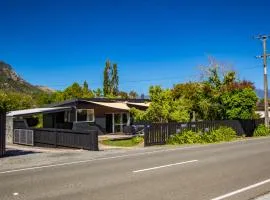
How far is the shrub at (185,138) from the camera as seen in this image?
2405 centimetres

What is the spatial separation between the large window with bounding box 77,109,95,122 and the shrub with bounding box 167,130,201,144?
14.5 metres

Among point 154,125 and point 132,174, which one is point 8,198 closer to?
point 132,174

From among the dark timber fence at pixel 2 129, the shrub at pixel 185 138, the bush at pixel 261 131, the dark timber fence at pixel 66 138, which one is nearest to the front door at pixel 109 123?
the dark timber fence at pixel 66 138

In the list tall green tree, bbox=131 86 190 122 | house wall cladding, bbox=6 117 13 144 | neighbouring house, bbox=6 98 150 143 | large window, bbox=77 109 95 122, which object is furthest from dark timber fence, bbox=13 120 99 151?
large window, bbox=77 109 95 122

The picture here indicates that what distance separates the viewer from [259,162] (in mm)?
13695

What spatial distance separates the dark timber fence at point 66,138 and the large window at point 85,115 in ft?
33.7

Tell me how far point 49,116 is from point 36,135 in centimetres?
1292

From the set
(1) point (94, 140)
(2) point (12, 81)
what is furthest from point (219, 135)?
(2) point (12, 81)

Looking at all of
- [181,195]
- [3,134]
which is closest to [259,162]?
[181,195]

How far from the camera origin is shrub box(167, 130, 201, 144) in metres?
24.0

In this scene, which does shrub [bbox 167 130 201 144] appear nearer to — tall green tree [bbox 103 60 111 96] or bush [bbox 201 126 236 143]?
bush [bbox 201 126 236 143]

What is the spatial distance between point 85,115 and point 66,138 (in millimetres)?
13853

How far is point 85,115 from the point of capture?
37219 mm

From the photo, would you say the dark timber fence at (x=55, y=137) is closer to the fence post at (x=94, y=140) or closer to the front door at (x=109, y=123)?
the fence post at (x=94, y=140)
